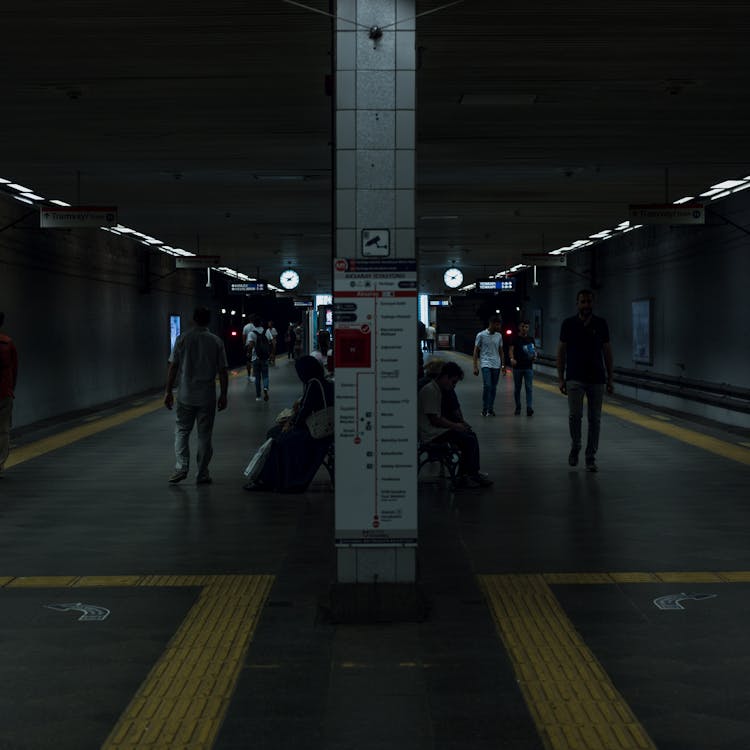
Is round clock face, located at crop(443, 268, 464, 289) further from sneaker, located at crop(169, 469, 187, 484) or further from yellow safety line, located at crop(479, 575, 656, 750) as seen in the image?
yellow safety line, located at crop(479, 575, 656, 750)

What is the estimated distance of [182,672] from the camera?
16.3 feet

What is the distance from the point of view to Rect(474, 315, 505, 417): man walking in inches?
738

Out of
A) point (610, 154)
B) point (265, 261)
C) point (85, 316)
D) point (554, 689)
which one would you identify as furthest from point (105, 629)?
point (265, 261)

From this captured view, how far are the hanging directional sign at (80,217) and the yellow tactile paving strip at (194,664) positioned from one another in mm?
9493

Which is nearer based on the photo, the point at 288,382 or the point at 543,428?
the point at 543,428

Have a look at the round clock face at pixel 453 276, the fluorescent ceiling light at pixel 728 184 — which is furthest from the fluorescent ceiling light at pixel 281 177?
the round clock face at pixel 453 276

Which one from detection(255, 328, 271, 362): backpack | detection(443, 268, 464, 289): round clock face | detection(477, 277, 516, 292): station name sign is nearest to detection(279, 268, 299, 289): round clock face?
detection(443, 268, 464, 289): round clock face

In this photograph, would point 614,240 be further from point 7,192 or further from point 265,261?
point 7,192

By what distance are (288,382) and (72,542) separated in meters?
22.3

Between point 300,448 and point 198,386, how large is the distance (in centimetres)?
126

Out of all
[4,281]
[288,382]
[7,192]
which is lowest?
[288,382]

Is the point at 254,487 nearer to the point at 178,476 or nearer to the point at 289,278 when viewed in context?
the point at 178,476

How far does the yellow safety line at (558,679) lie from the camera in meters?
4.17

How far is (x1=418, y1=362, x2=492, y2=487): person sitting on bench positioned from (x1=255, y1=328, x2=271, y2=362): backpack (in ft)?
36.6
